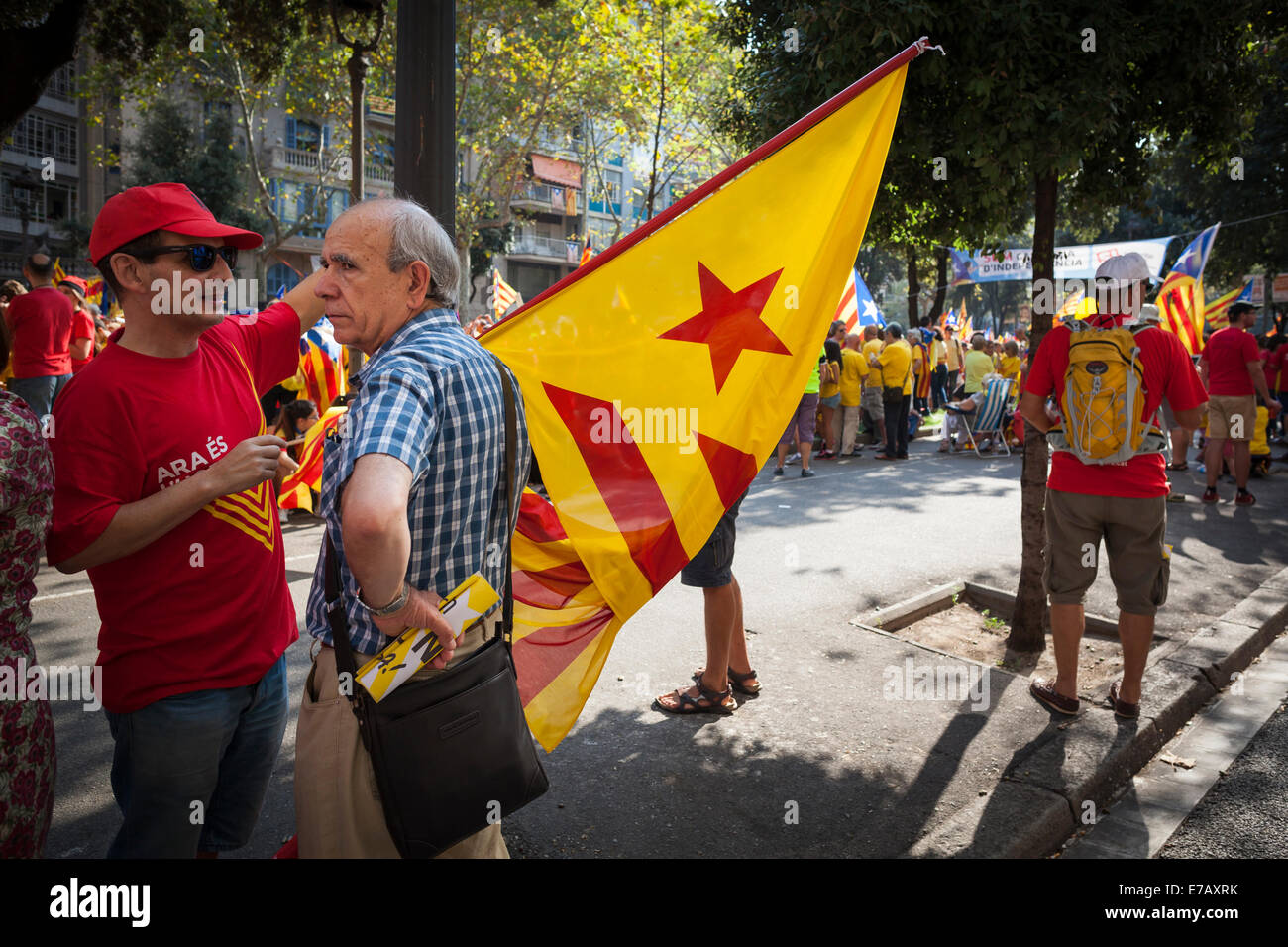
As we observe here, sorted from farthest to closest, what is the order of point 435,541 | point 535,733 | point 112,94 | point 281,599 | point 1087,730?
point 112,94 < point 1087,730 < point 535,733 < point 281,599 < point 435,541

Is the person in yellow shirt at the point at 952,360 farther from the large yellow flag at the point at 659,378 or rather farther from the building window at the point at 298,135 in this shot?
the building window at the point at 298,135

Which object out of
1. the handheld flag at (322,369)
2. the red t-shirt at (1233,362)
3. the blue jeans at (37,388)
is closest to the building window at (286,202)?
the handheld flag at (322,369)

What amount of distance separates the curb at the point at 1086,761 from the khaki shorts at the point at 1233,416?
17.9 feet

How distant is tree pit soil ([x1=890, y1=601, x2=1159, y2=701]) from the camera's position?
484 centimetres

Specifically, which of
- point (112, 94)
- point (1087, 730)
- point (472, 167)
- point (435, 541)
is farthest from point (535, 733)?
point (472, 167)

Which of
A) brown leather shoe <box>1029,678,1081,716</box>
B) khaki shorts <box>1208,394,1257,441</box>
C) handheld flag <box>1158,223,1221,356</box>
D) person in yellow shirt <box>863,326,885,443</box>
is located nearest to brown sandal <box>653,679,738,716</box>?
brown leather shoe <box>1029,678,1081,716</box>

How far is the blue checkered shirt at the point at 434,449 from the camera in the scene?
1.59 metres

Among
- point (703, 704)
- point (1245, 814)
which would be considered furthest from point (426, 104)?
point (1245, 814)

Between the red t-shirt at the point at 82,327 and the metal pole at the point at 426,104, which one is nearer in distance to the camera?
the metal pole at the point at 426,104

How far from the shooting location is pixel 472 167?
1577 inches

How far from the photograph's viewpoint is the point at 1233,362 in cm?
1023

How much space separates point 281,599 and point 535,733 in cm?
88

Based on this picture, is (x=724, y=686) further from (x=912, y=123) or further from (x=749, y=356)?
(x=912, y=123)

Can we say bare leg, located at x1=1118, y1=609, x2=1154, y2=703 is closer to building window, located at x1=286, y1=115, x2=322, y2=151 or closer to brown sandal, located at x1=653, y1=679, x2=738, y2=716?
brown sandal, located at x1=653, y1=679, x2=738, y2=716
